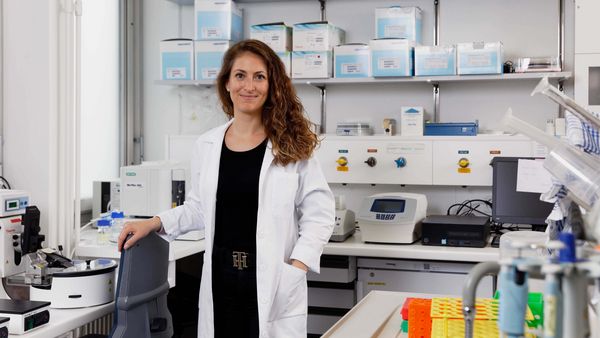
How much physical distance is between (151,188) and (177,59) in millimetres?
1092

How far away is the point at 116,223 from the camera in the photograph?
2.90 metres

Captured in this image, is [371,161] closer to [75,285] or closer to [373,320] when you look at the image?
[373,320]

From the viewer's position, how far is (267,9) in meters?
4.04

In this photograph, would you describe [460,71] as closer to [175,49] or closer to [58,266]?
[175,49]

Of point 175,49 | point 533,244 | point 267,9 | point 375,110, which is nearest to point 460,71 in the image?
point 375,110

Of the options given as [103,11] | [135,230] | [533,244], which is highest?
[103,11]

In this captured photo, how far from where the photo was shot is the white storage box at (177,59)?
12.6 ft

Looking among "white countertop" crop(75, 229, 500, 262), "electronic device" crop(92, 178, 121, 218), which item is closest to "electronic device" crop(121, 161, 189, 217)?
"white countertop" crop(75, 229, 500, 262)

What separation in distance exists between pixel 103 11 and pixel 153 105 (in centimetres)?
66

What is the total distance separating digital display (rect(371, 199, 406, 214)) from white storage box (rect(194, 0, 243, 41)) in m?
1.31

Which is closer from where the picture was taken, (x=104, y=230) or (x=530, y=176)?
(x=104, y=230)

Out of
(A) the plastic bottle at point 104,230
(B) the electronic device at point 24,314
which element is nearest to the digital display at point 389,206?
(A) the plastic bottle at point 104,230

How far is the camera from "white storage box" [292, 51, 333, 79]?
3621 millimetres

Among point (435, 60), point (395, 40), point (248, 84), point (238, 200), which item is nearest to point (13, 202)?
point (238, 200)
